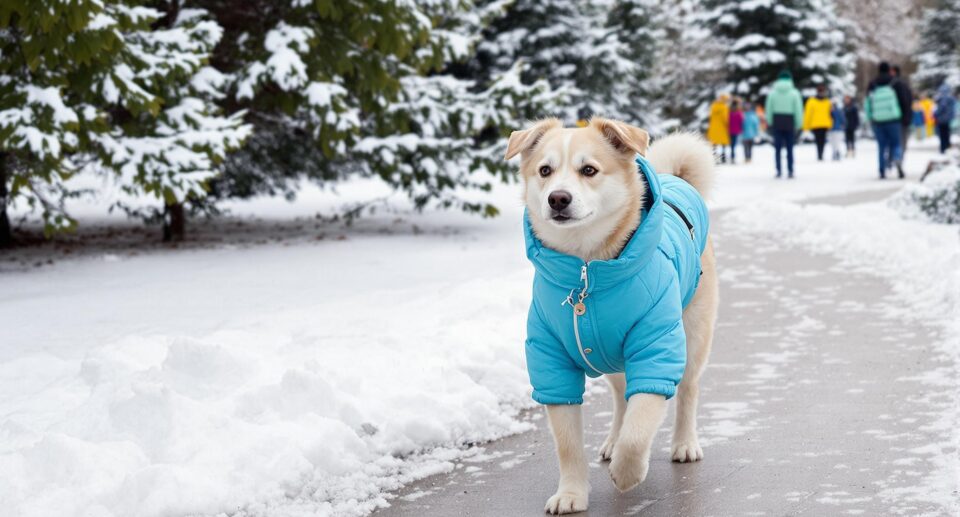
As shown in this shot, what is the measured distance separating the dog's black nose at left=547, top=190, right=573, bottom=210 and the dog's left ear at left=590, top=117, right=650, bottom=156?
384mm

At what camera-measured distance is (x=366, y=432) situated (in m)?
5.13

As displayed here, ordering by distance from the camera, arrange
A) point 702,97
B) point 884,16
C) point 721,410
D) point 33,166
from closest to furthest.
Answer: point 721,410 → point 33,166 → point 702,97 → point 884,16

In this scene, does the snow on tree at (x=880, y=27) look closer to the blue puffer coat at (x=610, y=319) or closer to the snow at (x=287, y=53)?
the snow at (x=287, y=53)

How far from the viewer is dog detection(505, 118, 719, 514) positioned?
416 cm

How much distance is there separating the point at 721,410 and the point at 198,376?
285cm

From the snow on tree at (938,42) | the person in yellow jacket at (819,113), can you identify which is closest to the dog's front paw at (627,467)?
the person in yellow jacket at (819,113)

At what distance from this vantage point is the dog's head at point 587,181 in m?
4.27

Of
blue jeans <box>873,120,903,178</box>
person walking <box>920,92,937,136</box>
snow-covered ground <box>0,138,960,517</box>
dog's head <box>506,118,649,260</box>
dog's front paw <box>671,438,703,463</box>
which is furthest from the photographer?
person walking <box>920,92,937,136</box>

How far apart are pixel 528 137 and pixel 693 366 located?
4.41 feet

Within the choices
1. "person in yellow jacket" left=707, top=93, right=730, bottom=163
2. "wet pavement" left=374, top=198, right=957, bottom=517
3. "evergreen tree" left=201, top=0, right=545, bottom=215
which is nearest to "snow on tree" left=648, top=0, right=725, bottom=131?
"person in yellow jacket" left=707, top=93, right=730, bottom=163

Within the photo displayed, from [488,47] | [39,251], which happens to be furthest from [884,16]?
[39,251]

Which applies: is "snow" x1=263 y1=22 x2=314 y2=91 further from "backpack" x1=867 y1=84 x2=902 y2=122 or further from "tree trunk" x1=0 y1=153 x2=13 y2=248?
"backpack" x1=867 y1=84 x2=902 y2=122

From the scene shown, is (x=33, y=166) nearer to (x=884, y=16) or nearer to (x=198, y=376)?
(x=198, y=376)

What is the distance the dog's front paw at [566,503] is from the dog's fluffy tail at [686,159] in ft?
6.95
